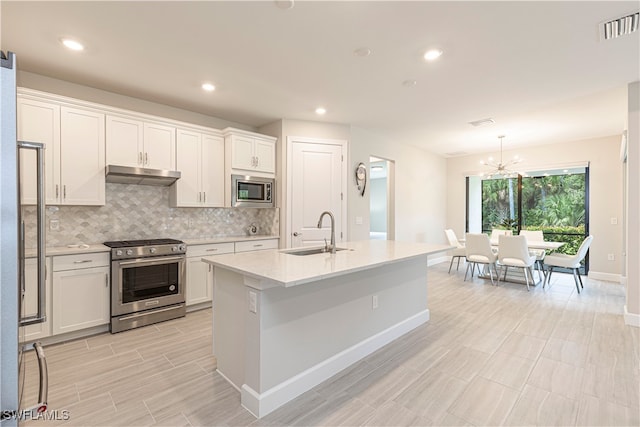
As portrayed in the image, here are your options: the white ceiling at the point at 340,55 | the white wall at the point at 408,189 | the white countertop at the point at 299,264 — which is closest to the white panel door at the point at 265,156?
the white ceiling at the point at 340,55

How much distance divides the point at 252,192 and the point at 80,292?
2255mm

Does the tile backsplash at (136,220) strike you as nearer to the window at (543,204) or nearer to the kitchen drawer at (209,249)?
the kitchen drawer at (209,249)

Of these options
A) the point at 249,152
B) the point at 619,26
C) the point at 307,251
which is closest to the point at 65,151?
the point at 249,152

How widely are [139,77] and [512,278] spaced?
6.58 metres

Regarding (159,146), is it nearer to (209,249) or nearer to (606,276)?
(209,249)

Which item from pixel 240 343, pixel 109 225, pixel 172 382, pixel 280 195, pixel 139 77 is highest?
pixel 139 77

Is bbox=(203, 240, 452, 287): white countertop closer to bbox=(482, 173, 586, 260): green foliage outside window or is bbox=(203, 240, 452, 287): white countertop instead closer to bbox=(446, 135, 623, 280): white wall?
bbox=(446, 135, 623, 280): white wall

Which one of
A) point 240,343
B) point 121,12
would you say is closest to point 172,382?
point 240,343

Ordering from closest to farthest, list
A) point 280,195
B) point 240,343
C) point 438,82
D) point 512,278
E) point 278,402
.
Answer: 1. point 278,402
2. point 240,343
3. point 438,82
4. point 280,195
5. point 512,278

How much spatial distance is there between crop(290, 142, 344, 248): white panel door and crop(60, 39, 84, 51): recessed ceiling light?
8.64 ft

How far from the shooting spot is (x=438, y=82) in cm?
326

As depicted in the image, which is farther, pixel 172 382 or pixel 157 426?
pixel 172 382

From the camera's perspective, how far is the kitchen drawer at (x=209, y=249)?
3.67 meters

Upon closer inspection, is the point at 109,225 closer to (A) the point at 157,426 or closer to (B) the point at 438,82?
(A) the point at 157,426
